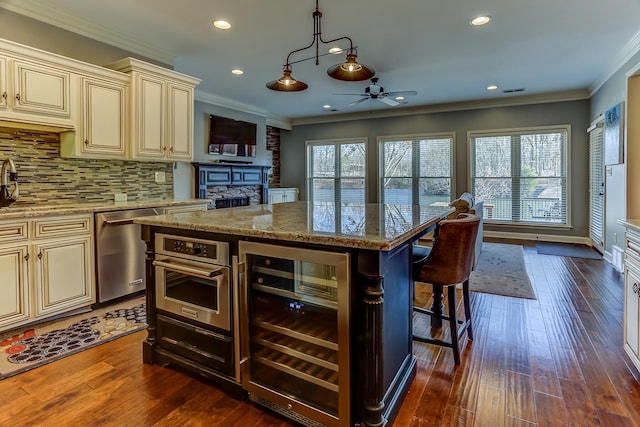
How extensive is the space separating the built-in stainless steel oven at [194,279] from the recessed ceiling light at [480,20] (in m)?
3.27

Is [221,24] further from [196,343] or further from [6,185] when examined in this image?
[196,343]

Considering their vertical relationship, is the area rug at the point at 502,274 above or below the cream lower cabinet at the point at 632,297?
below

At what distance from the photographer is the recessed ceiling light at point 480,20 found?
3355 mm

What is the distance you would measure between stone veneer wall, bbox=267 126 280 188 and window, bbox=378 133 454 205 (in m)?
2.72

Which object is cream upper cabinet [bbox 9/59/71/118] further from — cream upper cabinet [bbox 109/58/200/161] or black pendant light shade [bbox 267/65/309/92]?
black pendant light shade [bbox 267/65/309/92]

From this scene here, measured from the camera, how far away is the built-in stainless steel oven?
6.02 feet

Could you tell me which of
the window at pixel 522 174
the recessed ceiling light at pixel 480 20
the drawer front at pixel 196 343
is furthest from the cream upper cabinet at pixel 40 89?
the window at pixel 522 174

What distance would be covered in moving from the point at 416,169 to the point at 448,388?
242 inches

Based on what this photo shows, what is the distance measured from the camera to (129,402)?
1830mm

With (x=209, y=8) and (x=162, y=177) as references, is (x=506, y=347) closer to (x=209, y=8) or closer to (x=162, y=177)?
(x=209, y=8)

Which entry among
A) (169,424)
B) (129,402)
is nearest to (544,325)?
(169,424)

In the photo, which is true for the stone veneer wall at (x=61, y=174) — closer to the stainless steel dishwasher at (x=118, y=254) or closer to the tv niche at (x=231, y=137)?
the stainless steel dishwasher at (x=118, y=254)

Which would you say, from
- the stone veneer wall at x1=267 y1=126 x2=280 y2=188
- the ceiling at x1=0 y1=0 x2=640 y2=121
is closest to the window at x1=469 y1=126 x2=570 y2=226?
the ceiling at x1=0 y1=0 x2=640 y2=121

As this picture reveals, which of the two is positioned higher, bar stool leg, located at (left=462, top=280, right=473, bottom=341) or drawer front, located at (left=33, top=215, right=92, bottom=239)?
drawer front, located at (left=33, top=215, right=92, bottom=239)
